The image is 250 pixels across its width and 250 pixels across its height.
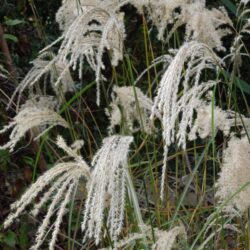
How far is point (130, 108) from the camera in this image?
8.07 feet

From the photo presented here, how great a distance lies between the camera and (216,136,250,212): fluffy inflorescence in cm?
191

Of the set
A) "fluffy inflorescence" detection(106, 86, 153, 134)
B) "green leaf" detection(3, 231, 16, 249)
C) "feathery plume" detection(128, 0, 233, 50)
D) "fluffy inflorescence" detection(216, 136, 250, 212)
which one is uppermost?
"feathery plume" detection(128, 0, 233, 50)

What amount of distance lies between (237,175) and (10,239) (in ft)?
6.09

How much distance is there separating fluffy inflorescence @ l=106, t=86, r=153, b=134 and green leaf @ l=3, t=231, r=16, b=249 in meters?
1.13

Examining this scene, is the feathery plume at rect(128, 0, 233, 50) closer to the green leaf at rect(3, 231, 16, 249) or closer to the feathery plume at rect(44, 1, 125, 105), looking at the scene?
the feathery plume at rect(44, 1, 125, 105)

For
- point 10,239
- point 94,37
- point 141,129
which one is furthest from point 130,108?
point 10,239

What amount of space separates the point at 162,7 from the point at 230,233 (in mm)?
1024

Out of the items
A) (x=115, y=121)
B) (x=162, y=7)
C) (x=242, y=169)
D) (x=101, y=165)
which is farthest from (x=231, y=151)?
(x=162, y=7)

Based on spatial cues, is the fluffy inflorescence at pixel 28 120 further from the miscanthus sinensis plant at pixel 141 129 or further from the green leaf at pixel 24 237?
the green leaf at pixel 24 237

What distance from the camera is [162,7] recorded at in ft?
8.84

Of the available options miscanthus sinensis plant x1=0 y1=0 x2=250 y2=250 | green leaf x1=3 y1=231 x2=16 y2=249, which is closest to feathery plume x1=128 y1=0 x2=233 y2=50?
miscanthus sinensis plant x1=0 y1=0 x2=250 y2=250

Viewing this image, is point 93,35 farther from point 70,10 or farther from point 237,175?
point 237,175

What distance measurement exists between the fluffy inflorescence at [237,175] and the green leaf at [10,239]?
175cm

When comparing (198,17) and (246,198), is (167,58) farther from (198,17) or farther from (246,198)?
(246,198)
